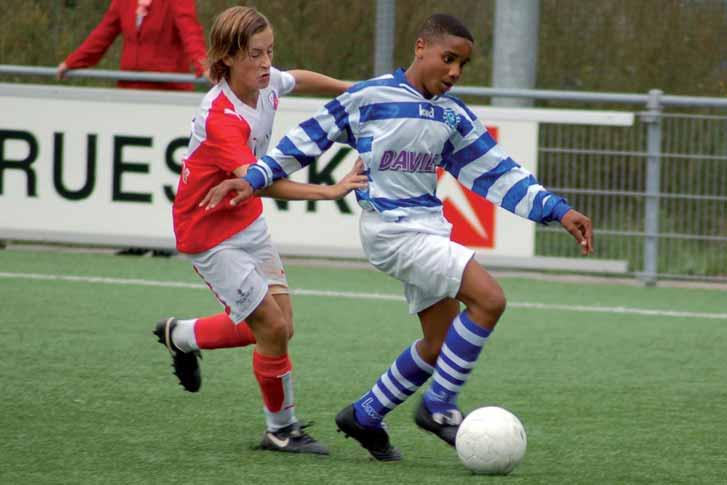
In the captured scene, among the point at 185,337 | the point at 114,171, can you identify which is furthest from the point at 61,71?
the point at 185,337

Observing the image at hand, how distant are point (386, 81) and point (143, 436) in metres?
1.58

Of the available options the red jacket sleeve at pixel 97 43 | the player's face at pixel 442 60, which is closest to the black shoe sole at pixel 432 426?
the player's face at pixel 442 60

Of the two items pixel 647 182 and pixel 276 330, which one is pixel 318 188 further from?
pixel 647 182

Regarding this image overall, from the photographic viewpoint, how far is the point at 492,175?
5.40m

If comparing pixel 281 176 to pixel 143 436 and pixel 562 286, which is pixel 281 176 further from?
pixel 562 286

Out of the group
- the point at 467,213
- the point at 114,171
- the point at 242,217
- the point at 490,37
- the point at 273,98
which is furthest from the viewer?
the point at 490,37

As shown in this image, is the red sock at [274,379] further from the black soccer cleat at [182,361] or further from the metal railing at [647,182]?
the metal railing at [647,182]

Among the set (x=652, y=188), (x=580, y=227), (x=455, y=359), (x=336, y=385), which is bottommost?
(x=336, y=385)

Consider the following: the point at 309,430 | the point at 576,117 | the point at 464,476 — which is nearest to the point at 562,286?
the point at 576,117

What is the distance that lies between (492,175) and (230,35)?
40.9 inches

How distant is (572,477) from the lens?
16.7 feet

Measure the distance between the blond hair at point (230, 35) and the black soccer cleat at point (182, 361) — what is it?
116 centimetres

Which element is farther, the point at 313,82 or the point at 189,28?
the point at 189,28

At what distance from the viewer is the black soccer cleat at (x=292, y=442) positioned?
17.9ft
